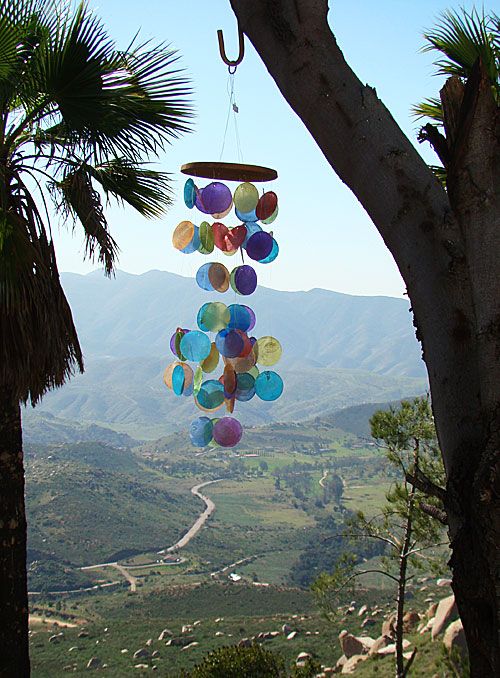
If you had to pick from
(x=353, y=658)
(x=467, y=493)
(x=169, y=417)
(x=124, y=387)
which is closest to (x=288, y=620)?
(x=353, y=658)

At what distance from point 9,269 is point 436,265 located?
2.63 m

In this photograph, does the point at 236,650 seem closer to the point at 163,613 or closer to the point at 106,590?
the point at 163,613

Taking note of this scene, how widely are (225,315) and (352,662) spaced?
28.0ft

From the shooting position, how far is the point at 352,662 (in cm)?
1089

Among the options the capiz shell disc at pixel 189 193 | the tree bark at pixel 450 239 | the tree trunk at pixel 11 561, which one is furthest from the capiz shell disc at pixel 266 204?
the tree bark at pixel 450 239

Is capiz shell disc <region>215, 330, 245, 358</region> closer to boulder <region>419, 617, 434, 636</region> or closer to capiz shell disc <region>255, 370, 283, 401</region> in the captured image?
capiz shell disc <region>255, 370, 283, 401</region>

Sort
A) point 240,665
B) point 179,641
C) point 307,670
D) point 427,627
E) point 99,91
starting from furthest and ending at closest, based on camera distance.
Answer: point 179,641 → point 427,627 → point 307,670 → point 240,665 → point 99,91

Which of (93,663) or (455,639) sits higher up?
(455,639)

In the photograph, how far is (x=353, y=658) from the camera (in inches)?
437

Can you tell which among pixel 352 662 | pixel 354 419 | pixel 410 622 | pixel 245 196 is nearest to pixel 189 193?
pixel 245 196

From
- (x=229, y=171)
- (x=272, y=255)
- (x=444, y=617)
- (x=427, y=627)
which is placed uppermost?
(x=229, y=171)

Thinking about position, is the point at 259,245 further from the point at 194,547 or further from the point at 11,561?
the point at 194,547

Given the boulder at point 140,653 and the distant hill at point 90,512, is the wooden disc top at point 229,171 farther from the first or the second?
the distant hill at point 90,512

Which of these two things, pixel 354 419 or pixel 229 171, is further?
pixel 354 419
